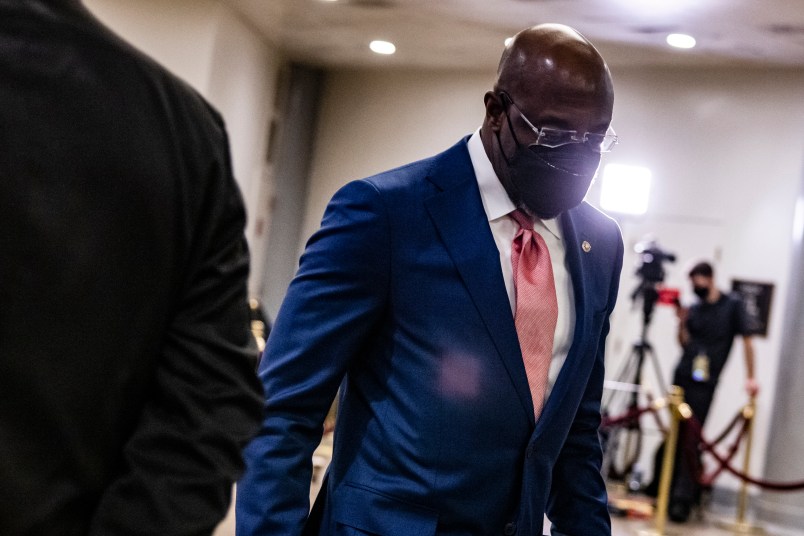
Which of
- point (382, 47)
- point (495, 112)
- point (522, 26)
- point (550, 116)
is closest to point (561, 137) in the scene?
point (550, 116)

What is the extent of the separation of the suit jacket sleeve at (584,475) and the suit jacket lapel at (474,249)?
30cm

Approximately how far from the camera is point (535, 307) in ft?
5.91

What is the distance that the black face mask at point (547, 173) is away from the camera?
6.14ft

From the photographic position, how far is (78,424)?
1.01m

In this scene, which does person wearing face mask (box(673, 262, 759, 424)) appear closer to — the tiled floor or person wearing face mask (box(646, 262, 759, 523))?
person wearing face mask (box(646, 262, 759, 523))

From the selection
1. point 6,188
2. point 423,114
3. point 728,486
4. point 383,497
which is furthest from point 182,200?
point 423,114

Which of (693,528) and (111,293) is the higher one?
(111,293)

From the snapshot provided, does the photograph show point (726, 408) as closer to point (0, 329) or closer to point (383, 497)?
point (383, 497)

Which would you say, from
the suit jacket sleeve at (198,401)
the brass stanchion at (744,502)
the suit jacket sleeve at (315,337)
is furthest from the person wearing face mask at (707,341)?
the suit jacket sleeve at (198,401)

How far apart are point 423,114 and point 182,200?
36.0 ft

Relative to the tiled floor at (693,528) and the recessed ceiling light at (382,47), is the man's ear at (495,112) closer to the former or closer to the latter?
the tiled floor at (693,528)

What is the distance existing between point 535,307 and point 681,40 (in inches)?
316

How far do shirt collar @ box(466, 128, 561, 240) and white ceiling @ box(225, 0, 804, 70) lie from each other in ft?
21.3

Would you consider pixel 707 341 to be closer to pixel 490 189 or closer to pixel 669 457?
pixel 669 457
